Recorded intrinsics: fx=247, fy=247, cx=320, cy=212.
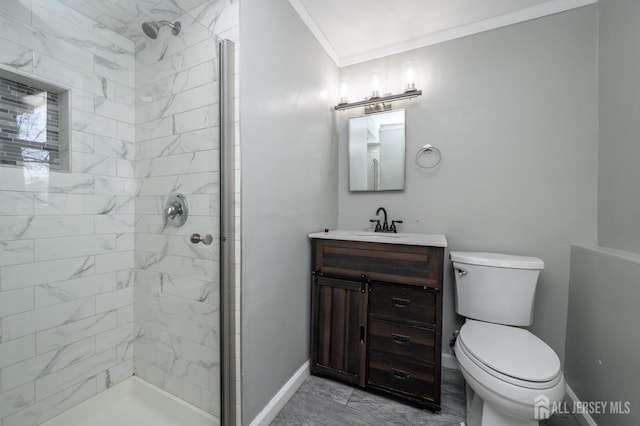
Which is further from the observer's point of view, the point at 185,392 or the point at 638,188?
the point at 185,392

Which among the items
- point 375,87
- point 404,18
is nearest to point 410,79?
point 375,87

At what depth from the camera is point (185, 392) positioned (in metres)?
1.34

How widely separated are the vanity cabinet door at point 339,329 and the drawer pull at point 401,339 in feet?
0.55

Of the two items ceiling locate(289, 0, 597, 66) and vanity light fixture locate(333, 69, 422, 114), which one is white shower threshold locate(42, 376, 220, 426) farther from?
ceiling locate(289, 0, 597, 66)

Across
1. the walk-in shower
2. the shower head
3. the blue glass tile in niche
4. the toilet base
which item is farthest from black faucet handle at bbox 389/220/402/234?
the blue glass tile in niche

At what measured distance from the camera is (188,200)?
1.28 meters

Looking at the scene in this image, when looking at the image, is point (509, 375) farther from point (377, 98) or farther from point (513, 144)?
point (377, 98)

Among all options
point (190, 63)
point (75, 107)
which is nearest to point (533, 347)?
Answer: point (190, 63)

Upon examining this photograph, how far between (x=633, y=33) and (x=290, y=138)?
1.73m

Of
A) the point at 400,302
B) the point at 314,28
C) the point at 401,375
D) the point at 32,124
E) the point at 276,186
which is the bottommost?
the point at 401,375

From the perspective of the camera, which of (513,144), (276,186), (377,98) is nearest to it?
(276,186)

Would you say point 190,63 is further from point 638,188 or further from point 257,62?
point 638,188

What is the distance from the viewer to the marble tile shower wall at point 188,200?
1.20 m

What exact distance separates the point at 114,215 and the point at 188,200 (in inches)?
22.3
